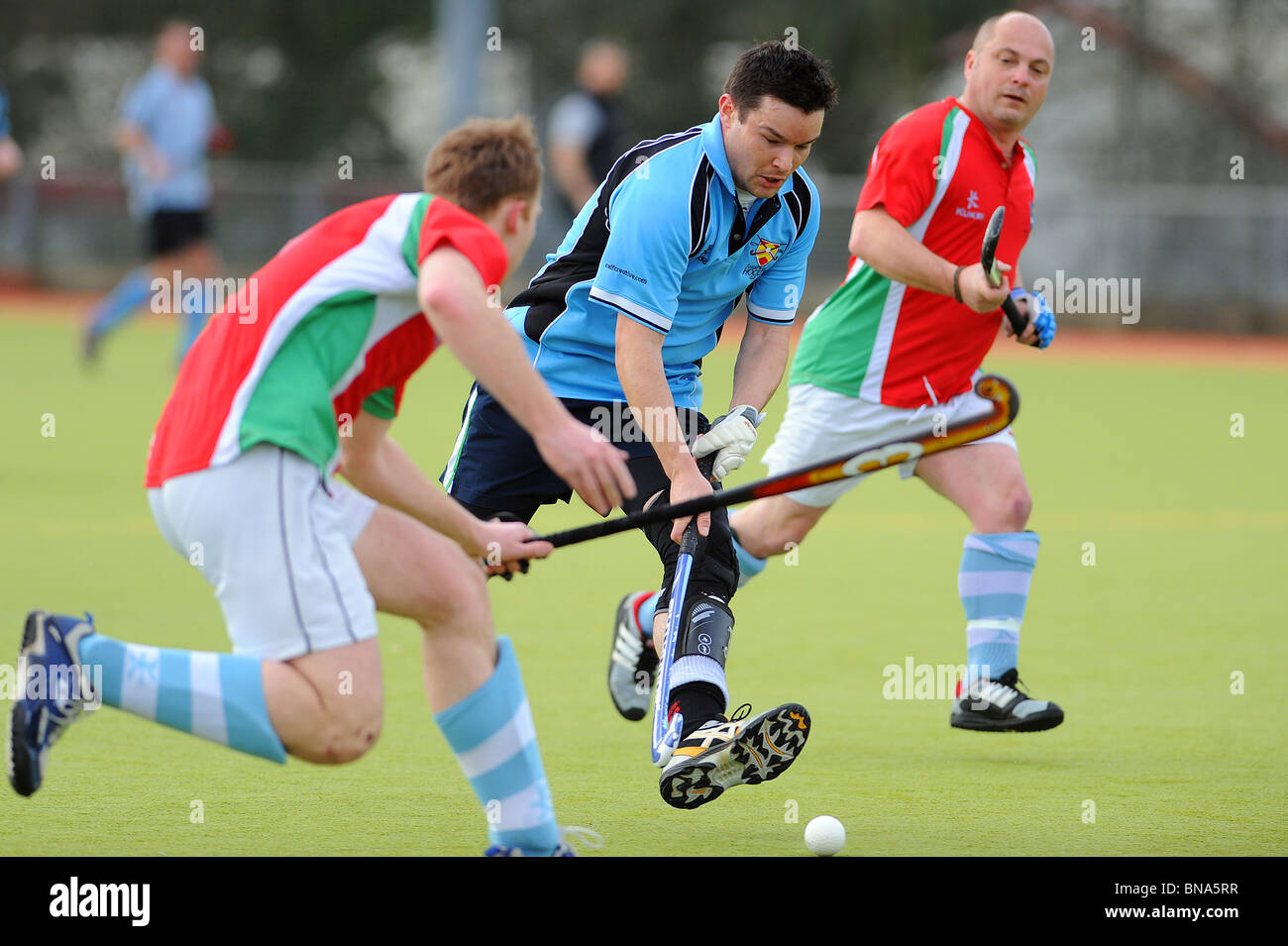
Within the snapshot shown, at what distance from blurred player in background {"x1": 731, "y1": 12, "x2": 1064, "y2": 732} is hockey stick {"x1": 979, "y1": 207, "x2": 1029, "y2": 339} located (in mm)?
35

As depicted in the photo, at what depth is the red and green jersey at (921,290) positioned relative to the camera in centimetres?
555

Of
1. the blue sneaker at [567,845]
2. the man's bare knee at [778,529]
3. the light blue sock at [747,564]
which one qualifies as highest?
the man's bare knee at [778,529]

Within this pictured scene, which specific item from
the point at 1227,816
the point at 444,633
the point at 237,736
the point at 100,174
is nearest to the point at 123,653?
the point at 237,736

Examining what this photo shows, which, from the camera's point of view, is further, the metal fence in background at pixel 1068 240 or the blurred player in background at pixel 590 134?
the metal fence in background at pixel 1068 240

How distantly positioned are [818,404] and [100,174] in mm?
24250

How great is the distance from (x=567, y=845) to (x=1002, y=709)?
1923mm

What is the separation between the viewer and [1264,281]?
22078 millimetres

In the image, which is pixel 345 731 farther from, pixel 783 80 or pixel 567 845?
pixel 783 80

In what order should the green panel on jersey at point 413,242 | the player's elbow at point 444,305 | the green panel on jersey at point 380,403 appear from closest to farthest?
1. the player's elbow at point 444,305
2. the green panel on jersey at point 413,242
3. the green panel on jersey at point 380,403

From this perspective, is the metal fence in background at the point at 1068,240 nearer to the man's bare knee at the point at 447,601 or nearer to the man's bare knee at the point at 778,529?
the man's bare knee at the point at 778,529

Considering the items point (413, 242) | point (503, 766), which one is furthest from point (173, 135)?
point (503, 766)

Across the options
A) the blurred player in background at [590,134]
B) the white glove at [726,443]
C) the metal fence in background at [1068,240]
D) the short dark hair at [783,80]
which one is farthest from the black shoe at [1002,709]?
the metal fence in background at [1068,240]

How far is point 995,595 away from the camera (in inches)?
218
